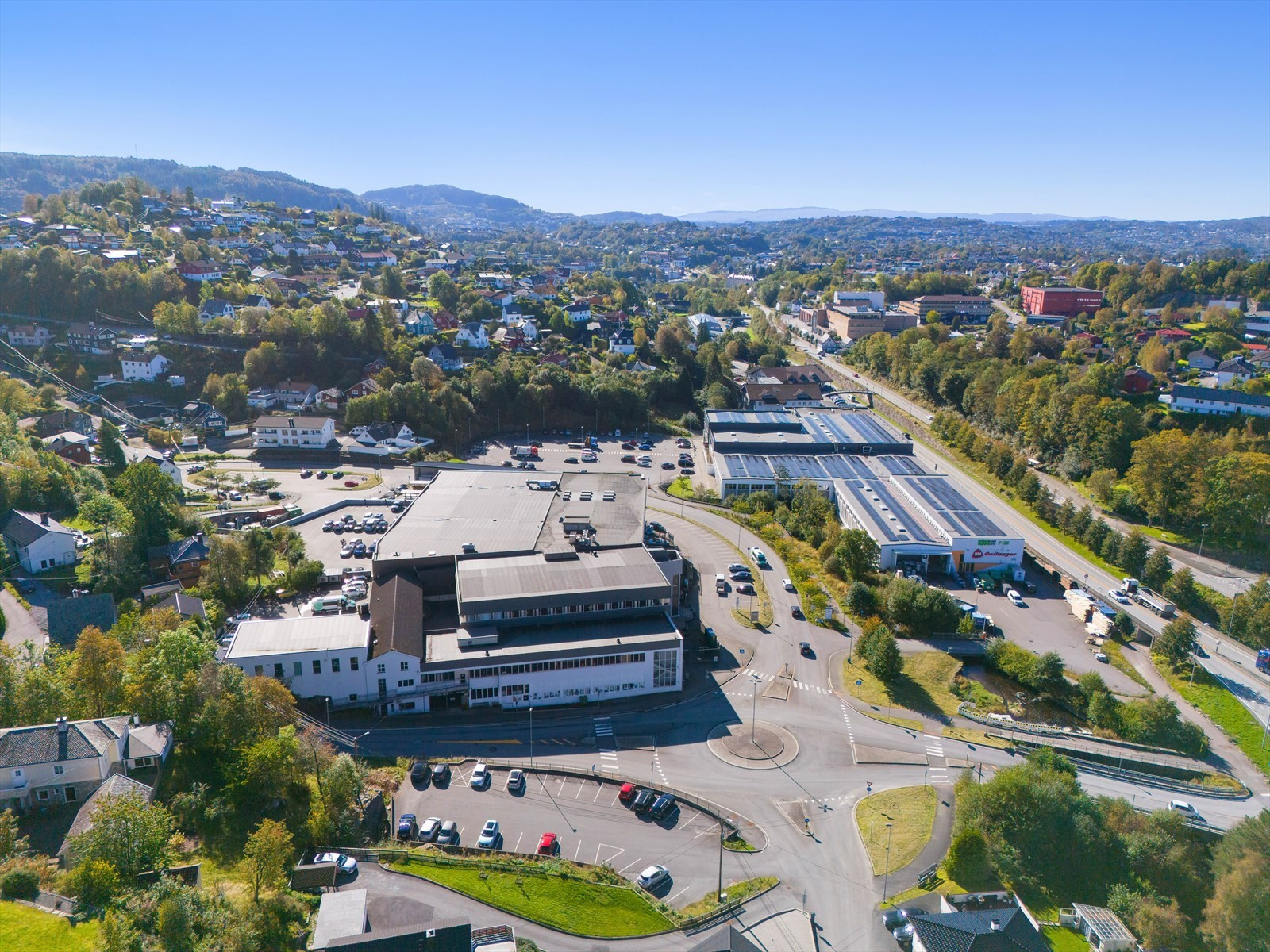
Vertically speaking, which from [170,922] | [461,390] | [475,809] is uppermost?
[461,390]

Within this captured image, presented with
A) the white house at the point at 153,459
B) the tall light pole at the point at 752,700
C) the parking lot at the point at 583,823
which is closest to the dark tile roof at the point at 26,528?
the white house at the point at 153,459

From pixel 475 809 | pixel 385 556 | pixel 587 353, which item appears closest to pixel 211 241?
pixel 587 353

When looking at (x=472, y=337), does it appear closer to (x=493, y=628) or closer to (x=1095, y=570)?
(x=493, y=628)

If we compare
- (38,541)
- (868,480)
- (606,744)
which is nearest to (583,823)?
(606,744)

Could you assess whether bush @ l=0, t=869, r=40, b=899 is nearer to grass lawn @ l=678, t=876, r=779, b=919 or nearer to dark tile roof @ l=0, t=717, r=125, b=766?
dark tile roof @ l=0, t=717, r=125, b=766

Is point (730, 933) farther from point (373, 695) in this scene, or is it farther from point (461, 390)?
point (461, 390)

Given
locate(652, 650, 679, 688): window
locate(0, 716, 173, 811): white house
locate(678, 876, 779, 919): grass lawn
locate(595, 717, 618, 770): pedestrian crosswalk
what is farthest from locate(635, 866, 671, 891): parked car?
locate(0, 716, 173, 811): white house
